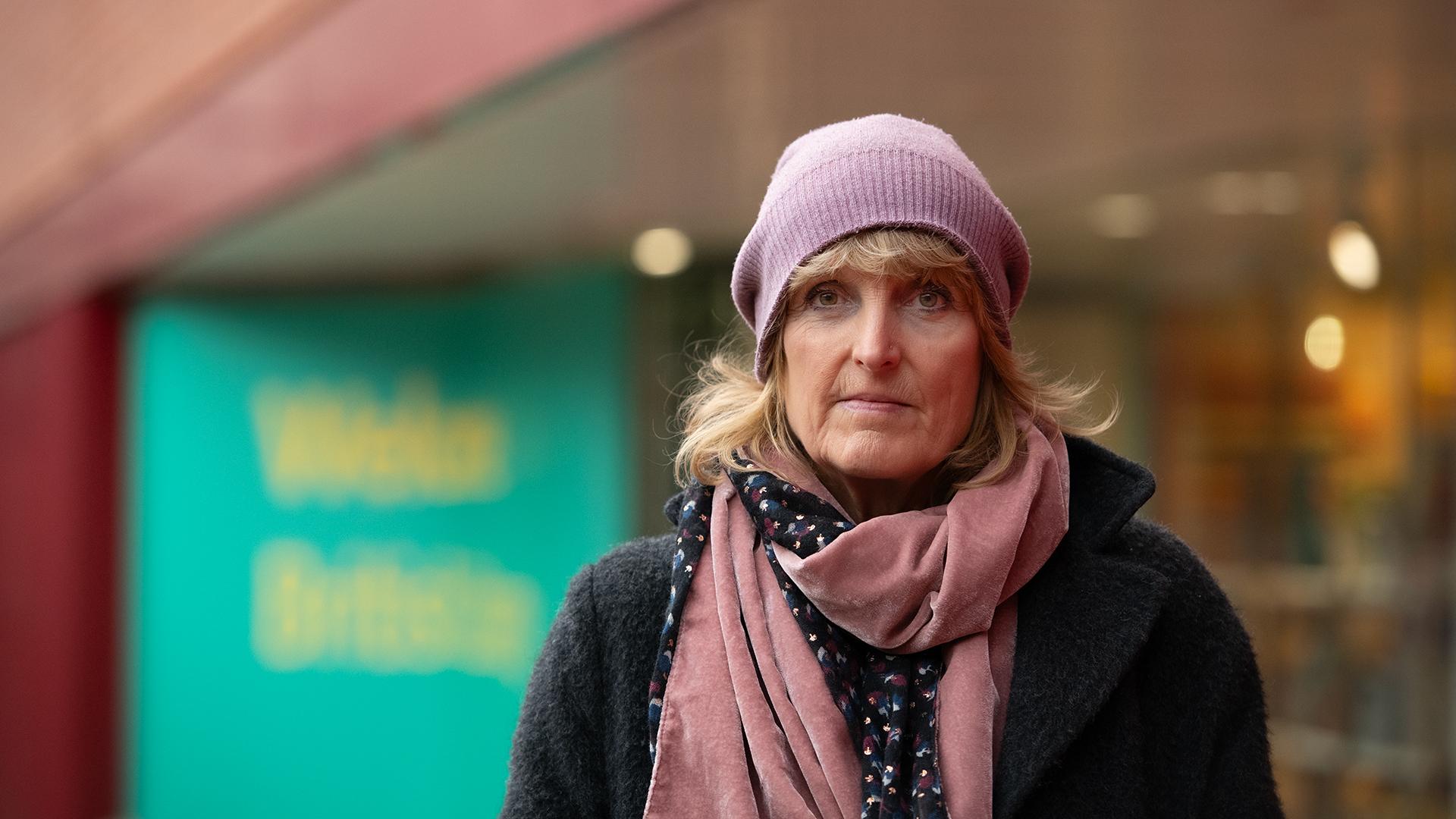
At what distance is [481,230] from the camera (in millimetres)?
9766

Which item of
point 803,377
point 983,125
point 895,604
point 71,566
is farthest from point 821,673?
point 71,566

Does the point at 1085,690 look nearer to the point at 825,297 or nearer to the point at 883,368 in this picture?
the point at 883,368

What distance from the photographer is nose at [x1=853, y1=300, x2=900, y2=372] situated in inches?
75.6

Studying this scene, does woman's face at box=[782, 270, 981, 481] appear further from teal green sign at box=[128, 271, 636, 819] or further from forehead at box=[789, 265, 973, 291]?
teal green sign at box=[128, 271, 636, 819]

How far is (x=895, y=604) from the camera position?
1908 mm

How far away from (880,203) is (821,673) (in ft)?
1.84

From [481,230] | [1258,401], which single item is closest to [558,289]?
[481,230]

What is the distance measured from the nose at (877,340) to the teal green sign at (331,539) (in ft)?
28.8

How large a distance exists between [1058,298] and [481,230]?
3.50m

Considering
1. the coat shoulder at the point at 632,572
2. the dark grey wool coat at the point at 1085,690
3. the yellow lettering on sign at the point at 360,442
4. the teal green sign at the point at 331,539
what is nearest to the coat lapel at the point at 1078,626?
the dark grey wool coat at the point at 1085,690

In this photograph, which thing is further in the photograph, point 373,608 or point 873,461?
point 373,608

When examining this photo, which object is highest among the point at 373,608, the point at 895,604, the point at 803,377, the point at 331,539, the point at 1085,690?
the point at 803,377

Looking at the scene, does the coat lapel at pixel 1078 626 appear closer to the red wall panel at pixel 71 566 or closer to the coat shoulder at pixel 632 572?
the coat shoulder at pixel 632 572

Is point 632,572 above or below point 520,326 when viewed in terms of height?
below
